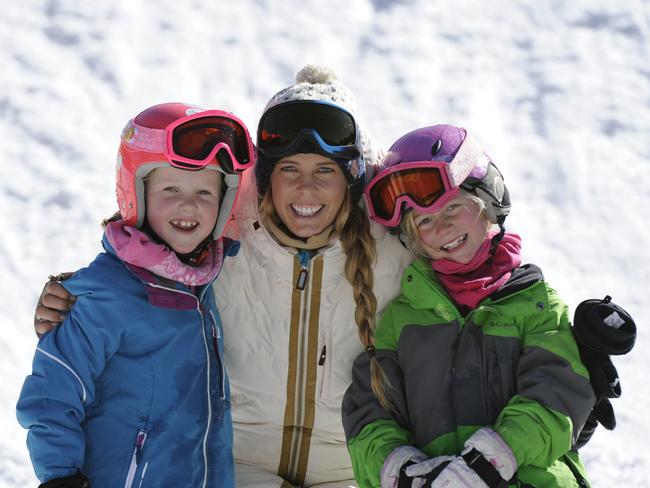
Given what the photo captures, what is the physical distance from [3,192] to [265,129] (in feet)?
15.5

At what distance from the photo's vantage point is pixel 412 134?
3301 millimetres

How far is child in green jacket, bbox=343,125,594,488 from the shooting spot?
2.69 m

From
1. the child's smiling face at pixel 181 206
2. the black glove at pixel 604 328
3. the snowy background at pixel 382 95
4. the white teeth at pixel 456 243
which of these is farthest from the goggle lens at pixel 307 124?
the snowy background at pixel 382 95

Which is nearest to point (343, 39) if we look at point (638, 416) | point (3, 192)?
point (3, 192)

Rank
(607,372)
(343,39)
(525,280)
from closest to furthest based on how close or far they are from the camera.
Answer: (607,372)
(525,280)
(343,39)

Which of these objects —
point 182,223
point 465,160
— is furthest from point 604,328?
point 182,223

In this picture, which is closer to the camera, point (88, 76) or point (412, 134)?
point (412, 134)

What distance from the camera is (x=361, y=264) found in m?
3.27

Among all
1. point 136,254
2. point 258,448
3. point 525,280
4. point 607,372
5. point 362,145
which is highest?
point 362,145

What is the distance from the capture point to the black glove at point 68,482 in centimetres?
255

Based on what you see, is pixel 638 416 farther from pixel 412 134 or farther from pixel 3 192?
pixel 3 192

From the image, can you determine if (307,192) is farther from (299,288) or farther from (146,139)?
(146,139)

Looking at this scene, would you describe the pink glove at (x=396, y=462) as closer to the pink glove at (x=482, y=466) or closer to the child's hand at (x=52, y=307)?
the pink glove at (x=482, y=466)

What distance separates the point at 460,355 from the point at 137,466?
132 centimetres
